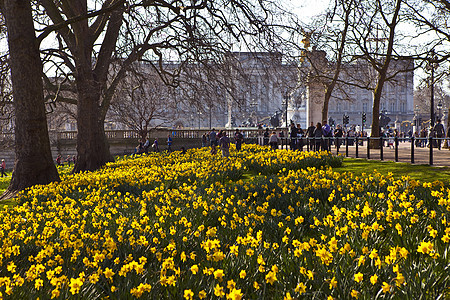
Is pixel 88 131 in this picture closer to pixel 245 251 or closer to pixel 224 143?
pixel 224 143

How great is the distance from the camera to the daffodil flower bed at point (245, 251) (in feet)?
9.66

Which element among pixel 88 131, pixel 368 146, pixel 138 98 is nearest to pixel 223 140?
pixel 138 98

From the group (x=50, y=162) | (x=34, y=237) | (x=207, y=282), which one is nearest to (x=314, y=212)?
(x=207, y=282)

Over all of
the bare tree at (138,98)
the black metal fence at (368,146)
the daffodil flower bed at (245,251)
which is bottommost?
the daffodil flower bed at (245,251)

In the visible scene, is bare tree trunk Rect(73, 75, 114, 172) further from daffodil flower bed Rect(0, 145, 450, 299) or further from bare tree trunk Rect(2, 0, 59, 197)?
daffodil flower bed Rect(0, 145, 450, 299)

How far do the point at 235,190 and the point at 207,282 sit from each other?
161 inches

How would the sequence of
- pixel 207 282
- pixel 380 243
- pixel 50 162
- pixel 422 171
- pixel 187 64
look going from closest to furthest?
pixel 207 282
pixel 380 243
pixel 422 171
pixel 50 162
pixel 187 64

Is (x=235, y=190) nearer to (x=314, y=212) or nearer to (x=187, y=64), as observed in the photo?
(x=314, y=212)

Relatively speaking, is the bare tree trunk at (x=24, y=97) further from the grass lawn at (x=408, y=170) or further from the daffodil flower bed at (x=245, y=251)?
the grass lawn at (x=408, y=170)

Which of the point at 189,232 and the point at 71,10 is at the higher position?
the point at 71,10

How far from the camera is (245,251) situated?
372 cm

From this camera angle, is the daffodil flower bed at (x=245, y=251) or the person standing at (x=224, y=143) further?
the person standing at (x=224, y=143)

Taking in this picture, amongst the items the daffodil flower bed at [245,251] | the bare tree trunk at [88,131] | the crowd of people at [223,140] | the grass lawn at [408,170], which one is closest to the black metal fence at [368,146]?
the grass lawn at [408,170]

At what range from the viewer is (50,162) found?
11.1 m
